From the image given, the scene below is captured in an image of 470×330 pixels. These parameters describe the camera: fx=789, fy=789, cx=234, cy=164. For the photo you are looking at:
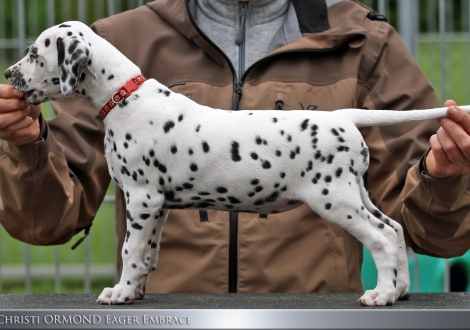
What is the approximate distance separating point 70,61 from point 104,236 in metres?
3.47

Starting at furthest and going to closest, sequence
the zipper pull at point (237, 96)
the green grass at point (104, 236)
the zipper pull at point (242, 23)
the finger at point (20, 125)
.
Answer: the green grass at point (104, 236), the zipper pull at point (242, 23), the zipper pull at point (237, 96), the finger at point (20, 125)

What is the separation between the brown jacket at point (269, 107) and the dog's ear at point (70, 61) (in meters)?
0.72

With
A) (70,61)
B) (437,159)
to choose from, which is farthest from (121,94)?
(437,159)

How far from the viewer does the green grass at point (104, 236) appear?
5559 millimetres

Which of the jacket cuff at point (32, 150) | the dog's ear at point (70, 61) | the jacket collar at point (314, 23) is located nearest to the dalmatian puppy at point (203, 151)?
the dog's ear at point (70, 61)

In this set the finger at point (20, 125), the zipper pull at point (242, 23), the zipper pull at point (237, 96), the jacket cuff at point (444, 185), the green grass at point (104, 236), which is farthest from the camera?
the green grass at point (104, 236)

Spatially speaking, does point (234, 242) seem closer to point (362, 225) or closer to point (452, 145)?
point (362, 225)

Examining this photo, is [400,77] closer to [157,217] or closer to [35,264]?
[157,217]

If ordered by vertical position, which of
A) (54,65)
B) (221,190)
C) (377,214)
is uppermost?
(54,65)

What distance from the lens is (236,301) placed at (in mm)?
2555

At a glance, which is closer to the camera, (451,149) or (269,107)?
(451,149)

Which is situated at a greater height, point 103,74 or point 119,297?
point 103,74

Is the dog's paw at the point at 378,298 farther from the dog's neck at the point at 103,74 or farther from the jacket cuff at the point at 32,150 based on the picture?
the jacket cuff at the point at 32,150

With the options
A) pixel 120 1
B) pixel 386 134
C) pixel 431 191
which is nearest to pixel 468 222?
pixel 431 191
